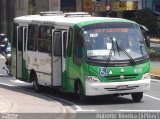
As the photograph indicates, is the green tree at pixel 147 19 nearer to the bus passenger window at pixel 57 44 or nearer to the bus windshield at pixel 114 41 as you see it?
the bus passenger window at pixel 57 44

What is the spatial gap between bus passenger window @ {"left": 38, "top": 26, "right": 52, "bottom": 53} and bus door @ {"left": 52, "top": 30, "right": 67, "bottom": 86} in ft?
1.89

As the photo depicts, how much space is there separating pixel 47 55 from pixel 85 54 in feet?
9.44

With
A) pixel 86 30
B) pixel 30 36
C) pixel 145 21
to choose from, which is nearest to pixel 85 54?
pixel 86 30

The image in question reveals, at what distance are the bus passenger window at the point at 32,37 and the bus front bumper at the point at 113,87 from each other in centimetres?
476

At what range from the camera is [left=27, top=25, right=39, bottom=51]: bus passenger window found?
23078 mm

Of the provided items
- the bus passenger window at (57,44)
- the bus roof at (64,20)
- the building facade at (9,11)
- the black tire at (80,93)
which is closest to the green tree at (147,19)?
the building facade at (9,11)

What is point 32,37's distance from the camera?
23422 millimetres

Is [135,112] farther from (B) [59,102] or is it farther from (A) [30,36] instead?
(A) [30,36]

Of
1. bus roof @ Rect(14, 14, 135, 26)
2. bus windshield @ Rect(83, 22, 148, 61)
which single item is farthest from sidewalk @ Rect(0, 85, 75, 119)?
bus roof @ Rect(14, 14, 135, 26)

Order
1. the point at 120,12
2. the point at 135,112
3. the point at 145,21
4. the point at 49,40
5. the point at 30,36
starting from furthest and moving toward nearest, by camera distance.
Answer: the point at 120,12 < the point at 145,21 < the point at 30,36 < the point at 49,40 < the point at 135,112

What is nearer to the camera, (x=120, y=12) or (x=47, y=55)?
(x=47, y=55)

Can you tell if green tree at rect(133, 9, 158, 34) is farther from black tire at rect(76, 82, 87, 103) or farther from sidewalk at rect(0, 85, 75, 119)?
black tire at rect(76, 82, 87, 103)

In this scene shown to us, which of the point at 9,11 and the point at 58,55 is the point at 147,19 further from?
the point at 58,55

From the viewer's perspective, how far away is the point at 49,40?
21.7 metres
